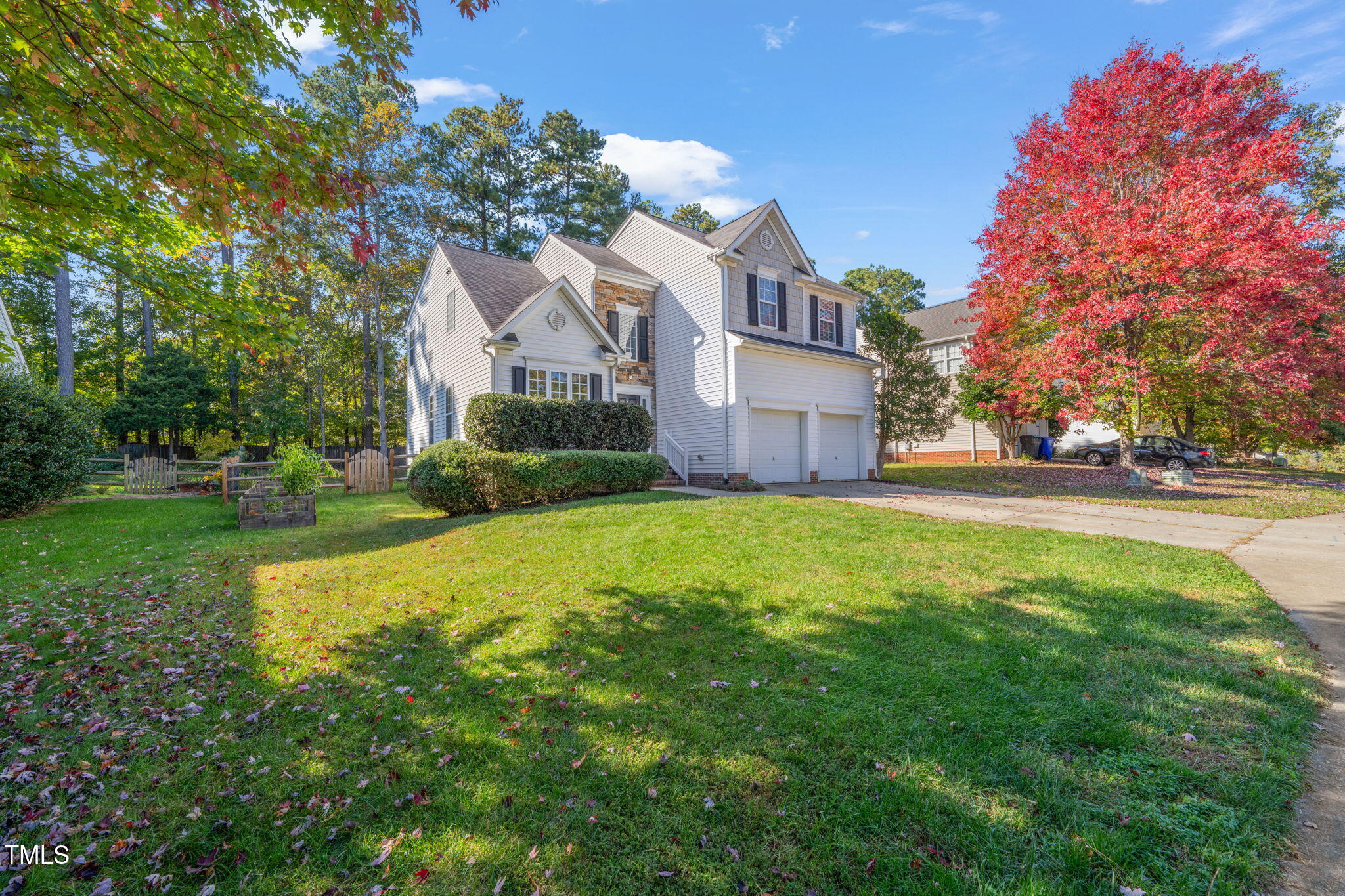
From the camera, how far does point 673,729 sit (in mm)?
2820

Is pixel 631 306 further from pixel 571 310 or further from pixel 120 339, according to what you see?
pixel 120 339

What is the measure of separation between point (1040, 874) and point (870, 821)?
0.59 m

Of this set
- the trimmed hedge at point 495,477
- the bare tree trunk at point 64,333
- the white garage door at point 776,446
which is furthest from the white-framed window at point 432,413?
the bare tree trunk at point 64,333

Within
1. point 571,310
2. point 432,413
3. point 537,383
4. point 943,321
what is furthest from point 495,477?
point 943,321

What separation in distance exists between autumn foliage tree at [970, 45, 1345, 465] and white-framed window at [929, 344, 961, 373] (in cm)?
1174

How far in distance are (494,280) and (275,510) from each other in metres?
9.28

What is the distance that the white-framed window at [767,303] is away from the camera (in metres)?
16.0

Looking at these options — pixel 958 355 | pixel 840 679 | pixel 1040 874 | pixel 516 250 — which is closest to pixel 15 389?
pixel 840 679

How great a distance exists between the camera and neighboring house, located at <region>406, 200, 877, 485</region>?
14492 mm

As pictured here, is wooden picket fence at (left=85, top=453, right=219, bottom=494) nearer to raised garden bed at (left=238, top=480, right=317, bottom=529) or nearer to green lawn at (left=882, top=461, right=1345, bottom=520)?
raised garden bed at (left=238, top=480, right=317, bottom=529)

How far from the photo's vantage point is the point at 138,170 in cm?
395

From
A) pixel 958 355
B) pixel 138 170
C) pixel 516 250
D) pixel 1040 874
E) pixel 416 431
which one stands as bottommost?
pixel 1040 874

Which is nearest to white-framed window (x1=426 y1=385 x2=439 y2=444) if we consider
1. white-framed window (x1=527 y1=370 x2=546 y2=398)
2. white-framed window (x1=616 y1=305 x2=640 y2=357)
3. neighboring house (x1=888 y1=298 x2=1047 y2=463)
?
white-framed window (x1=527 y1=370 x2=546 y2=398)

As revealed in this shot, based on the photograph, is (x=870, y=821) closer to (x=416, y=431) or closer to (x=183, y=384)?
(x=416, y=431)
